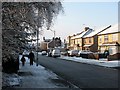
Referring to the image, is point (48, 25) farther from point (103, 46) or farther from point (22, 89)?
point (103, 46)

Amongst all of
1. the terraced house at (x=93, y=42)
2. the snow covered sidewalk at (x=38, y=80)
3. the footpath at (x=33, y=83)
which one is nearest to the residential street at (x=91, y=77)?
the footpath at (x=33, y=83)

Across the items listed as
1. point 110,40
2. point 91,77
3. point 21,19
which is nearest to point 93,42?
point 110,40

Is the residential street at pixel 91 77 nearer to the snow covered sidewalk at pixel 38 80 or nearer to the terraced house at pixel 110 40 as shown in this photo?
the snow covered sidewalk at pixel 38 80

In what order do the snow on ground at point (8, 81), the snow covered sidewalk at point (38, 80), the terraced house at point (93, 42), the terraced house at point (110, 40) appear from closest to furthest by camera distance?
the snow on ground at point (8, 81)
the snow covered sidewalk at point (38, 80)
the terraced house at point (110, 40)
the terraced house at point (93, 42)

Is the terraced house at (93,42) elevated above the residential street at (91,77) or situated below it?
above

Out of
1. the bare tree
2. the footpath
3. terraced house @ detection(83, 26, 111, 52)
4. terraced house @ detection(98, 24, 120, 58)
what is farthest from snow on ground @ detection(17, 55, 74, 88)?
terraced house @ detection(83, 26, 111, 52)

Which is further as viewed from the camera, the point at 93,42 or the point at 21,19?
the point at 93,42

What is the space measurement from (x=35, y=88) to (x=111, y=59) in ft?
119

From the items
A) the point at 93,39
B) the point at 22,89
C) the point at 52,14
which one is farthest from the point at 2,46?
the point at 93,39

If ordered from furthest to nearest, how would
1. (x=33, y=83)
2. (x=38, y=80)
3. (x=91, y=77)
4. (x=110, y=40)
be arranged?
(x=110, y=40) < (x=91, y=77) < (x=38, y=80) < (x=33, y=83)

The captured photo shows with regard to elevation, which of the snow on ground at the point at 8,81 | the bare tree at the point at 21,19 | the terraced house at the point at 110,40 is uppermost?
the terraced house at the point at 110,40

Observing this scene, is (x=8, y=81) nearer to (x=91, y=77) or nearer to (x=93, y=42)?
(x=91, y=77)

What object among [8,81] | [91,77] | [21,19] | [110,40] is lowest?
[91,77]

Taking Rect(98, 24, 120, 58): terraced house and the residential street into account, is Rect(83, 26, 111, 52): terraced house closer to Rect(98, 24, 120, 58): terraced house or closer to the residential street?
Rect(98, 24, 120, 58): terraced house
